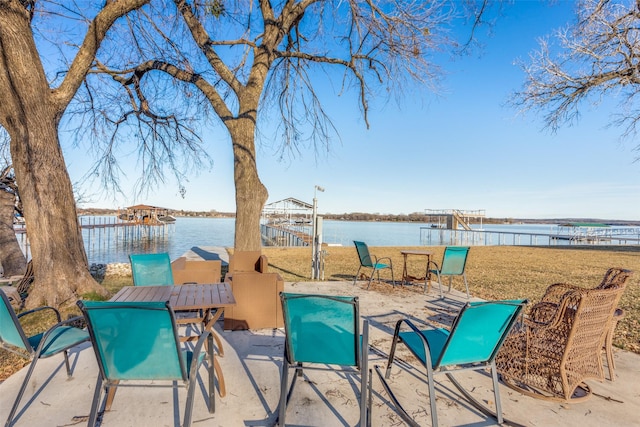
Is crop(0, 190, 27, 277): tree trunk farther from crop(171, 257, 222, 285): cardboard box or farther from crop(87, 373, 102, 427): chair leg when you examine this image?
crop(87, 373, 102, 427): chair leg

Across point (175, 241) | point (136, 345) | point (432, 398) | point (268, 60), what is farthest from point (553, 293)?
point (175, 241)

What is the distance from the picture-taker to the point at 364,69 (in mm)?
7727

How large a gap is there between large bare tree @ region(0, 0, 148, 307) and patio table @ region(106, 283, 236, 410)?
216 cm

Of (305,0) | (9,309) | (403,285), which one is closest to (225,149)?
(305,0)

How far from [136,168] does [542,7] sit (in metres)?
8.93

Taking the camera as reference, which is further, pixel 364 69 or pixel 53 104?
pixel 364 69

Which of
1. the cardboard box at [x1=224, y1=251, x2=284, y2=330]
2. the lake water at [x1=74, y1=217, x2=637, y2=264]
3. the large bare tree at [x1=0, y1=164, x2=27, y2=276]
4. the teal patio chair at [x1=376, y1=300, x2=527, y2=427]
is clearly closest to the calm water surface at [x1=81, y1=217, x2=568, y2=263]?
the lake water at [x1=74, y1=217, x2=637, y2=264]

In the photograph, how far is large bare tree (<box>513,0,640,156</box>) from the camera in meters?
6.19

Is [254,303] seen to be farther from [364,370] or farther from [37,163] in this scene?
[37,163]

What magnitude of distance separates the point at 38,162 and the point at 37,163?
2cm

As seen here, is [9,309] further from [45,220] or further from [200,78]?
[200,78]

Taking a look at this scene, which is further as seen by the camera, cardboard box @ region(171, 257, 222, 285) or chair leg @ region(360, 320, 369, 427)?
cardboard box @ region(171, 257, 222, 285)

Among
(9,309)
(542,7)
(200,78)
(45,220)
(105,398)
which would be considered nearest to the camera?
(9,309)

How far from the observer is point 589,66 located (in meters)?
6.75
